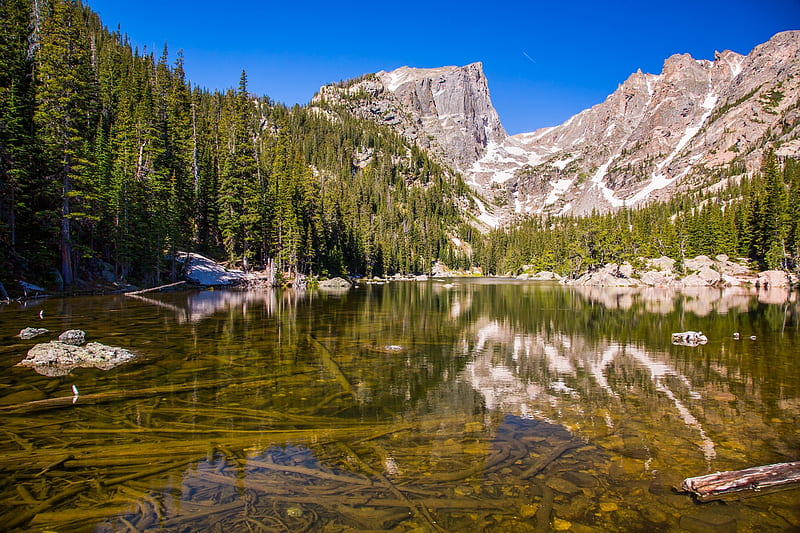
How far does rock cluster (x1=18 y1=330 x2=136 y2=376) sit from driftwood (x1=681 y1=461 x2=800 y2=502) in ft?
54.9

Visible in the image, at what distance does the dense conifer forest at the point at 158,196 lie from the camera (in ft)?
121

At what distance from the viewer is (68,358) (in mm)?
14562

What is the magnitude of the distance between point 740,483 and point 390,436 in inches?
253

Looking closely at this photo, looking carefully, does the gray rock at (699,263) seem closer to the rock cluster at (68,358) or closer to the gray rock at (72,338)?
the rock cluster at (68,358)

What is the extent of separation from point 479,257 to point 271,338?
163m

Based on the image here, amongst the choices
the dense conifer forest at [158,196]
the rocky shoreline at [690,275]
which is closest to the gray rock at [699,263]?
the rocky shoreline at [690,275]

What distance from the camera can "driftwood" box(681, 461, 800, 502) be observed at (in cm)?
685

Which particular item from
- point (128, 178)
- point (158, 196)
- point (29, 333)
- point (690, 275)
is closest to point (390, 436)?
point (29, 333)

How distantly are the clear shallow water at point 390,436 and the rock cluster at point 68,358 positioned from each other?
0.57 metres

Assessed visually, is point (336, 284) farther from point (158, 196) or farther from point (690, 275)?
point (690, 275)

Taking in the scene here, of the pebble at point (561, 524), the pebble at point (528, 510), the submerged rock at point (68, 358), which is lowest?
the pebble at point (561, 524)

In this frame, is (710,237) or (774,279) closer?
(774,279)

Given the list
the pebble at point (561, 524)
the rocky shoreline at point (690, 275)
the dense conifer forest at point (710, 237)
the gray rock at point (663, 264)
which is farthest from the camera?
the gray rock at point (663, 264)

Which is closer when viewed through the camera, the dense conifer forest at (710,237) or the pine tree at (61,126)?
the pine tree at (61,126)
